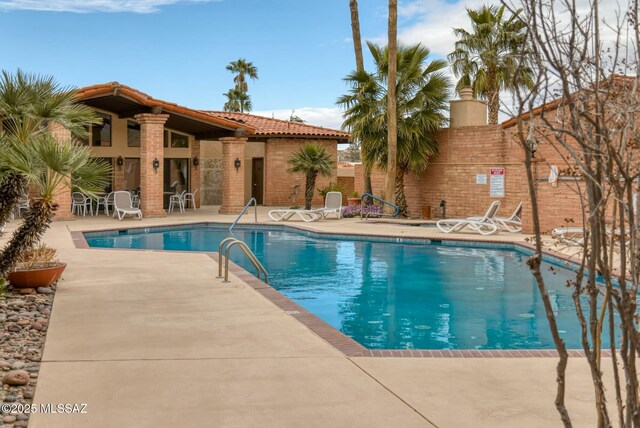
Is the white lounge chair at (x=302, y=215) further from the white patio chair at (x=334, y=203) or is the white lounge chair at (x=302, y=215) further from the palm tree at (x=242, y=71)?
the palm tree at (x=242, y=71)

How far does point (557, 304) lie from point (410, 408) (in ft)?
19.7

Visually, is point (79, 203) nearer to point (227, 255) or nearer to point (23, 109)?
point (227, 255)

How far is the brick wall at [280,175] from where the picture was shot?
28062mm

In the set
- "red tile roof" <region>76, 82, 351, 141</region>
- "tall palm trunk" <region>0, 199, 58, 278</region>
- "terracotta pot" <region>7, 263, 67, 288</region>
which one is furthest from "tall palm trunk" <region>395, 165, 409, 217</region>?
"tall palm trunk" <region>0, 199, 58, 278</region>

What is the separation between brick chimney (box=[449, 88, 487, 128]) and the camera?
2170 cm

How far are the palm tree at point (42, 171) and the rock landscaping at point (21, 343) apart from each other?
0.51 metres

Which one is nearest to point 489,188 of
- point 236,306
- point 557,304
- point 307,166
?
point 307,166

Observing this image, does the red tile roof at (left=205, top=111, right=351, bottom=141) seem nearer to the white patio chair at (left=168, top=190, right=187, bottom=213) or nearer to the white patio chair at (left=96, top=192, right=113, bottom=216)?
the white patio chair at (left=168, top=190, right=187, bottom=213)

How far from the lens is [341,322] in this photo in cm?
866

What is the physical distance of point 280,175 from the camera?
28.2 m

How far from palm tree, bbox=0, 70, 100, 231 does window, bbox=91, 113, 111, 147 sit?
1657cm

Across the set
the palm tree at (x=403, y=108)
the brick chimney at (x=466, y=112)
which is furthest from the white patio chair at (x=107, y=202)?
the brick chimney at (x=466, y=112)

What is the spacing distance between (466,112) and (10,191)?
55.8 feet

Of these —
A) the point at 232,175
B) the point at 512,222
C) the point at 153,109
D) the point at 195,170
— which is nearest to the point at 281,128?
the point at 195,170
